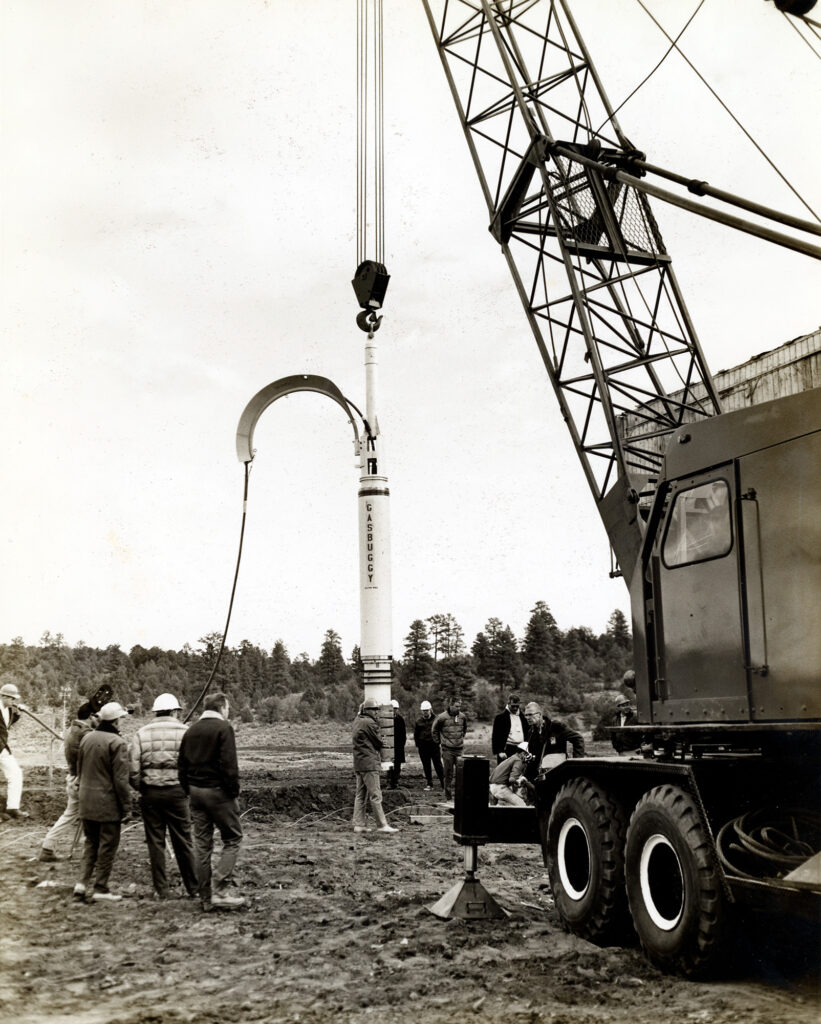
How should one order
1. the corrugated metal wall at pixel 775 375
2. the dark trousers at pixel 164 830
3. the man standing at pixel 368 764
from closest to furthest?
the dark trousers at pixel 164 830, the man standing at pixel 368 764, the corrugated metal wall at pixel 775 375

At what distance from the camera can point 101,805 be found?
964 centimetres

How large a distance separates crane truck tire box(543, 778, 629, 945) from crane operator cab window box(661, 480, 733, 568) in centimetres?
194

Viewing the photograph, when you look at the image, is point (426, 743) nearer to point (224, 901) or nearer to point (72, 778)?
point (72, 778)

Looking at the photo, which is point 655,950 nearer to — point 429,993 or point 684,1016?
point 684,1016

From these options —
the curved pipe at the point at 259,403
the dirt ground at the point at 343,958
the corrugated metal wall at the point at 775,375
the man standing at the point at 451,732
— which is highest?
the curved pipe at the point at 259,403

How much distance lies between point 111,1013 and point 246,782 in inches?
579

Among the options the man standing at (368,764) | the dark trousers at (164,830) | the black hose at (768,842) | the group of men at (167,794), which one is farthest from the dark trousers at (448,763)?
the black hose at (768,842)

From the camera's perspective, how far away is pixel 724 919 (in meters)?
6.38

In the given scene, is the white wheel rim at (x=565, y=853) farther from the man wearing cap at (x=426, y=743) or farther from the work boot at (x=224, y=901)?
the man wearing cap at (x=426, y=743)

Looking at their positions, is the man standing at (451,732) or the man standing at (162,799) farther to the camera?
the man standing at (451,732)

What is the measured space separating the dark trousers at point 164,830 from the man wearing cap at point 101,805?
10.7 inches

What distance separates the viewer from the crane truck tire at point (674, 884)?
6414mm

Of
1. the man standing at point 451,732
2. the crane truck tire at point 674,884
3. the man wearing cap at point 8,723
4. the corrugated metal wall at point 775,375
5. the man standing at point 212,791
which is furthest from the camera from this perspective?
the man standing at point 451,732

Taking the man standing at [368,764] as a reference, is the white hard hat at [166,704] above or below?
above
